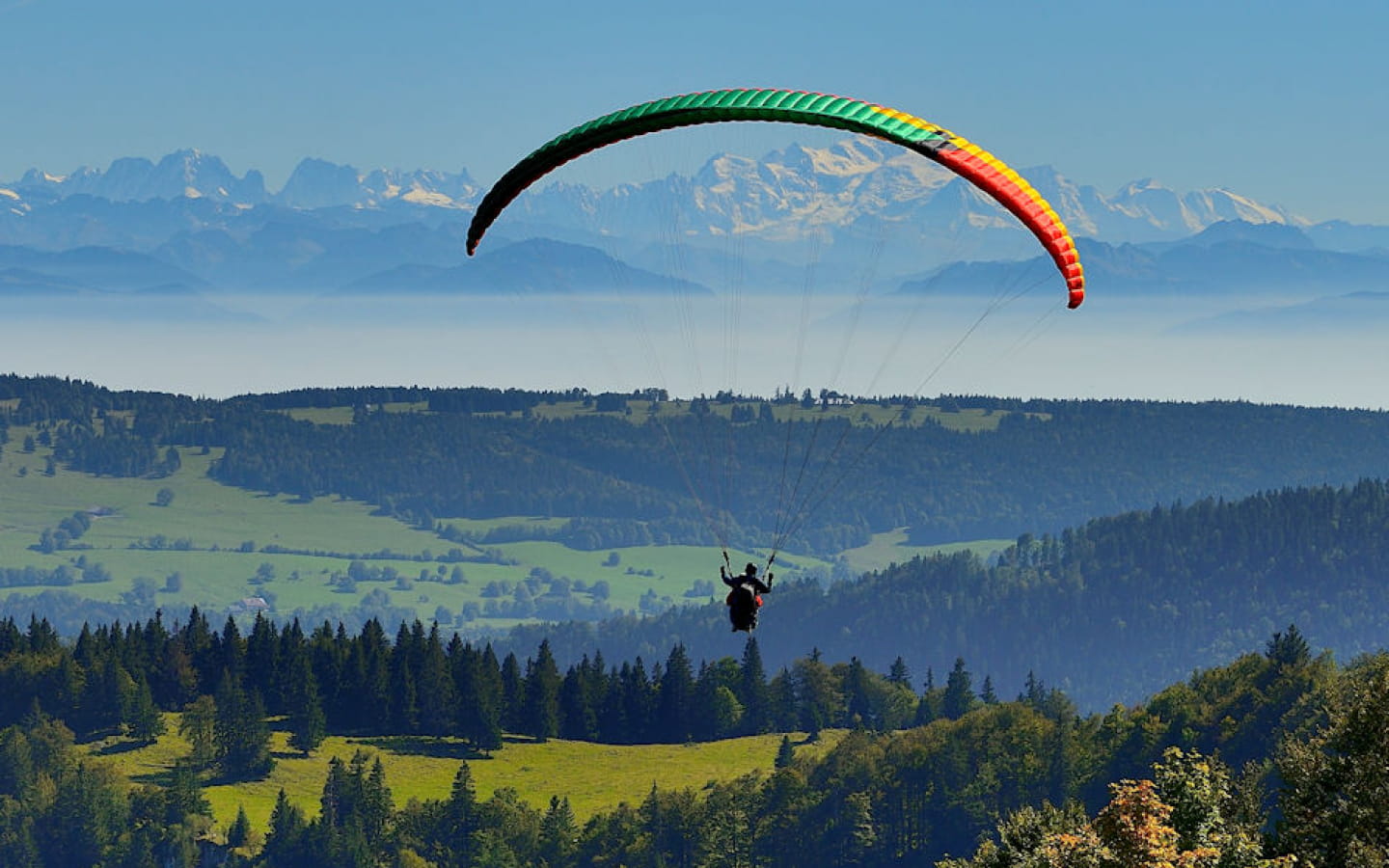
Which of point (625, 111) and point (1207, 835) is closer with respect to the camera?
point (625, 111)

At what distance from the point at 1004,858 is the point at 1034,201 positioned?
25181 mm

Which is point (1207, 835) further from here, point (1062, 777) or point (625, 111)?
point (1062, 777)

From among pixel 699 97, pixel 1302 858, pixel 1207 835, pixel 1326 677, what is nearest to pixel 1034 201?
pixel 699 97

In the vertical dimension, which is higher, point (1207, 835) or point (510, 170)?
point (510, 170)

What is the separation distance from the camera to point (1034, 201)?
168 ft

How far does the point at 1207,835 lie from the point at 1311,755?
1031 centimetres

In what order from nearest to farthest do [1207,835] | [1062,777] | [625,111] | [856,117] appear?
[856,117] < [625,111] < [1207,835] < [1062,777]

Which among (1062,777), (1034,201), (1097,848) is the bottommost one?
(1062,777)

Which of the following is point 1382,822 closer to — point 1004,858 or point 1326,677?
point 1004,858

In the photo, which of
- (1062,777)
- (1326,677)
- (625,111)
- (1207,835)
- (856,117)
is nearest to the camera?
(856,117)

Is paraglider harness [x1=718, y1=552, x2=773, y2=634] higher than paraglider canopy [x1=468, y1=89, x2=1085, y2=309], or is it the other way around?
paraglider canopy [x1=468, y1=89, x2=1085, y2=309]

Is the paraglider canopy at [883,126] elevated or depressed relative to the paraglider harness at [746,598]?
elevated

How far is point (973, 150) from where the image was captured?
51000 millimetres

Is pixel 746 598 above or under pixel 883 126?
under
